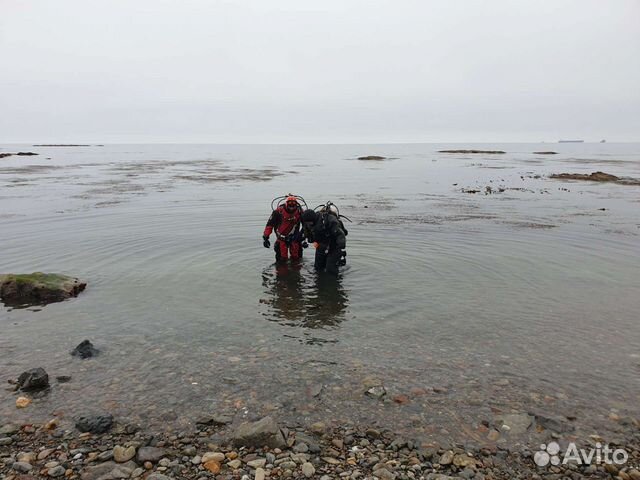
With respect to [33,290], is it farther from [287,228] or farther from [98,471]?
[98,471]

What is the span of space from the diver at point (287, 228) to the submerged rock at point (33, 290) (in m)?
5.42

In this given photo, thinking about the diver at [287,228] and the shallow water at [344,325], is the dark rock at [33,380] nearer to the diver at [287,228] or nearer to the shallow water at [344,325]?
the shallow water at [344,325]

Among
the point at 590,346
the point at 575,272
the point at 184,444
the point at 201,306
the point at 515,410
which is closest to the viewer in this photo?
the point at 184,444

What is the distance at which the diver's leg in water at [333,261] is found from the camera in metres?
12.1

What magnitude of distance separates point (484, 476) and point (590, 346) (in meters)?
4.52

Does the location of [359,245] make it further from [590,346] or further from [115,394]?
[115,394]

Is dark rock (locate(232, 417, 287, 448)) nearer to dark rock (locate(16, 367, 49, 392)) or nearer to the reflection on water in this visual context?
the reflection on water

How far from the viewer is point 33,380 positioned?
6.43 metres

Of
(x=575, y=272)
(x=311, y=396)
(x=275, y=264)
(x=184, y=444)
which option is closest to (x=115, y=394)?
(x=184, y=444)

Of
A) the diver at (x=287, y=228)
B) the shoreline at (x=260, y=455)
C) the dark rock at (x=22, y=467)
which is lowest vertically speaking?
the shoreline at (x=260, y=455)

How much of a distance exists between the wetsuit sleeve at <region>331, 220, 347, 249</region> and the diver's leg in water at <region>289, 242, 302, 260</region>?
6.71ft

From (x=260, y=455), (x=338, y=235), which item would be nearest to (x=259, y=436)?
(x=260, y=455)

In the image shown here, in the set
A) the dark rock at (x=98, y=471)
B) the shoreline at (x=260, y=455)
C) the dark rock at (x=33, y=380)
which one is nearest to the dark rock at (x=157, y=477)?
the shoreline at (x=260, y=455)

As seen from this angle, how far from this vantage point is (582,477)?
15.7ft
